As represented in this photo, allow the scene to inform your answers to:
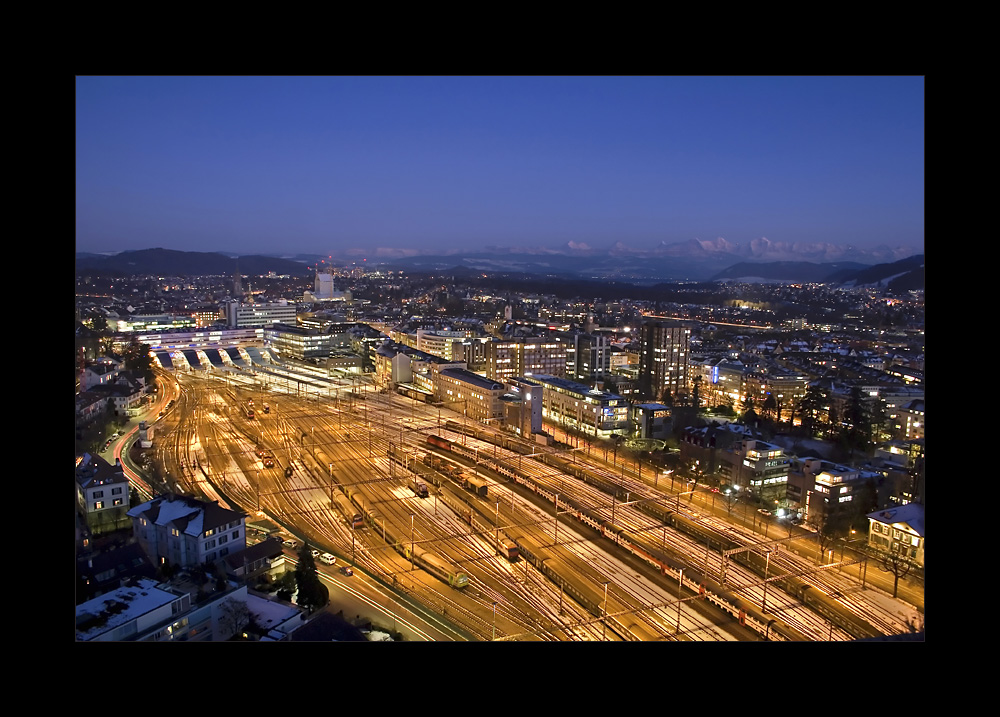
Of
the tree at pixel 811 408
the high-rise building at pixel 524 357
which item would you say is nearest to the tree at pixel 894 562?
the tree at pixel 811 408

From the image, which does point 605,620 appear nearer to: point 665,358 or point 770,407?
point 770,407

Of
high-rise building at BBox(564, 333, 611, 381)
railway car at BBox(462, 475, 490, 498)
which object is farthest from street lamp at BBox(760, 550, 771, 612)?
high-rise building at BBox(564, 333, 611, 381)

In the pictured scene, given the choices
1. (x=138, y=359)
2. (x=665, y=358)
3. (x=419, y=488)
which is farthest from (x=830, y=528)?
(x=138, y=359)

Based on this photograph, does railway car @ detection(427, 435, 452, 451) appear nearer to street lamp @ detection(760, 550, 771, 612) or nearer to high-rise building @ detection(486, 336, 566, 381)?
street lamp @ detection(760, 550, 771, 612)

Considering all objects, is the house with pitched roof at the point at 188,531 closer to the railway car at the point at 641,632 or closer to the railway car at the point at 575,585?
the railway car at the point at 575,585

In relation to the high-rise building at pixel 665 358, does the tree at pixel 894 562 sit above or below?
below

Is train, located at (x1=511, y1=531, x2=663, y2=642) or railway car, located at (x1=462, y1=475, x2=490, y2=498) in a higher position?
railway car, located at (x1=462, y1=475, x2=490, y2=498)
